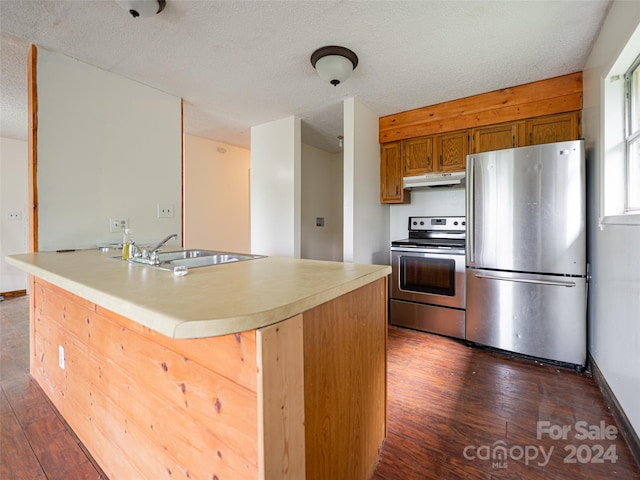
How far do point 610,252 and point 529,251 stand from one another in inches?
22.8

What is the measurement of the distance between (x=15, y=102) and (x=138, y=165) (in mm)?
1714

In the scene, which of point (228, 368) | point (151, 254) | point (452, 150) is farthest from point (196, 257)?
point (452, 150)

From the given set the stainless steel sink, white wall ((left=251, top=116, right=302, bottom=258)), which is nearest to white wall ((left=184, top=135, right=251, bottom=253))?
white wall ((left=251, top=116, right=302, bottom=258))

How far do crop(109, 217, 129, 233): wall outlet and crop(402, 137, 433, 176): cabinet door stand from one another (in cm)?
271

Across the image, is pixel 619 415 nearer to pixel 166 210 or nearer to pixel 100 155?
pixel 166 210

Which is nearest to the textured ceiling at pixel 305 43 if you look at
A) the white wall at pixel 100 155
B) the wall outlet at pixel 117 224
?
the white wall at pixel 100 155

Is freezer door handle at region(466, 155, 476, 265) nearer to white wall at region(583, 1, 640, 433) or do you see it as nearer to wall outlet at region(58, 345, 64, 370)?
white wall at region(583, 1, 640, 433)

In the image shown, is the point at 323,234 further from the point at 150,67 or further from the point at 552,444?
the point at 552,444

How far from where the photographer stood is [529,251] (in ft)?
7.48

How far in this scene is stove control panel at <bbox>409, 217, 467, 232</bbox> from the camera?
3.19 meters

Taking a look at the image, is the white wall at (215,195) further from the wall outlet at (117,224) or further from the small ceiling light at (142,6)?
the small ceiling light at (142,6)

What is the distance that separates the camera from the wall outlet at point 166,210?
104 inches

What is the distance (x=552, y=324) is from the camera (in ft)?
7.26

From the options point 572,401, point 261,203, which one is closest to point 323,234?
point 261,203
